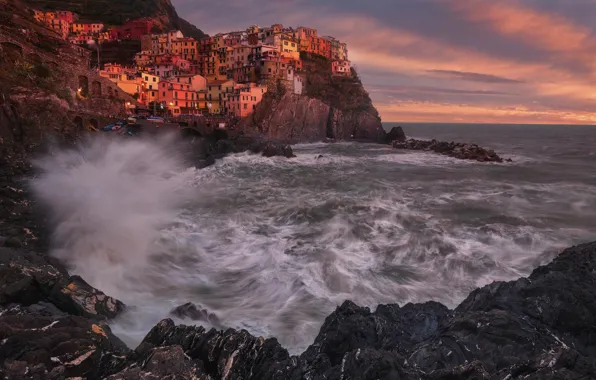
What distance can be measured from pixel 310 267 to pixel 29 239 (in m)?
12.5

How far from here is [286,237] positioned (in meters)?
21.7

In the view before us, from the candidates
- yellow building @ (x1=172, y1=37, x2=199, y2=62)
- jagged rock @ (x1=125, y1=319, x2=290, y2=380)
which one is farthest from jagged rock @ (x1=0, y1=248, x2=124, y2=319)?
yellow building @ (x1=172, y1=37, x2=199, y2=62)

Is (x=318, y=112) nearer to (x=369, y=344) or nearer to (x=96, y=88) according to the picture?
(x=96, y=88)

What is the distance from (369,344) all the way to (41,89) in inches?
1764

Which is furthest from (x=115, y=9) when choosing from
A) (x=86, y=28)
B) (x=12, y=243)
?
→ (x=12, y=243)

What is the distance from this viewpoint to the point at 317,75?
356ft

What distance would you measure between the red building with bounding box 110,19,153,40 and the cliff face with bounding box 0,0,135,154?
240 ft

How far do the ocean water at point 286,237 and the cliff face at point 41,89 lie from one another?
12.7ft

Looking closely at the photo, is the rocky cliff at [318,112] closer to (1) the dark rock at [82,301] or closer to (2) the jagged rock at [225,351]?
(1) the dark rock at [82,301]

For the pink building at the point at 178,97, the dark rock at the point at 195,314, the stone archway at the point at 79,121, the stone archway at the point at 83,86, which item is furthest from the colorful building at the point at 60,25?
the dark rock at the point at 195,314

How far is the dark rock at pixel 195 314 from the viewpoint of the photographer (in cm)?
1264

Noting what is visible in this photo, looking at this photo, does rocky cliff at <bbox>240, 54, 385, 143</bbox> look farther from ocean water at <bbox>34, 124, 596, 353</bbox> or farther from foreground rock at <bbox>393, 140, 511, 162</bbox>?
ocean water at <bbox>34, 124, 596, 353</bbox>

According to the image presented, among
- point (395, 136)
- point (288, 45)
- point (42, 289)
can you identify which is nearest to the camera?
point (42, 289)

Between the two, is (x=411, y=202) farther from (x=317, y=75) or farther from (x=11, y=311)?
(x=317, y=75)
